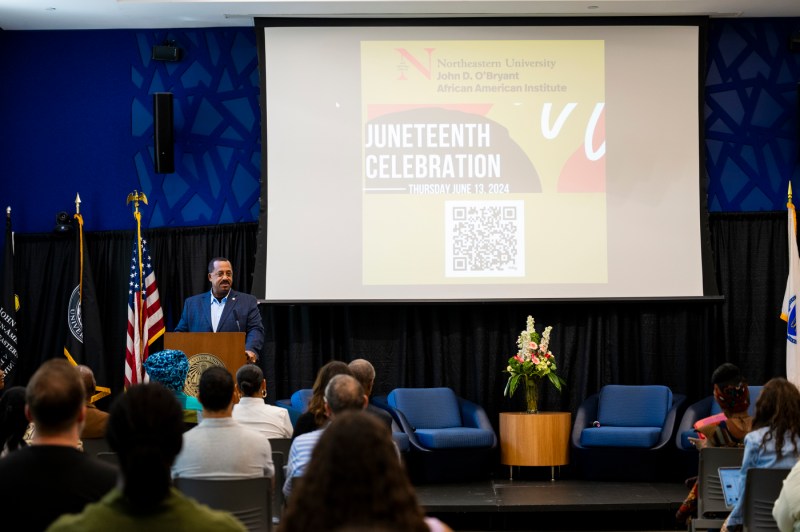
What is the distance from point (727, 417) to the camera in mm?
5016

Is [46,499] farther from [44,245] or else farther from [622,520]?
[44,245]

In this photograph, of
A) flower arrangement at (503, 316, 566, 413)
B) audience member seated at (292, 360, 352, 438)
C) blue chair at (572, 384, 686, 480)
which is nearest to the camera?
audience member seated at (292, 360, 352, 438)

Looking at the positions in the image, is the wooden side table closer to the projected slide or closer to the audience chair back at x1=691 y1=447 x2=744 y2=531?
the projected slide

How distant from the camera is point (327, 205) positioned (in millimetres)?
Result: 9070

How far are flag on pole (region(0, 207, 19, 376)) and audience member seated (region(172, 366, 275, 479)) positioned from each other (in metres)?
5.73

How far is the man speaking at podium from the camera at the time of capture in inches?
327

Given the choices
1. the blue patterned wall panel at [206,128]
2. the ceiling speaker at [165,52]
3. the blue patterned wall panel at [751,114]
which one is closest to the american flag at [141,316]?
the blue patterned wall panel at [206,128]

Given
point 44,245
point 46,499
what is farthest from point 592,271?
point 46,499

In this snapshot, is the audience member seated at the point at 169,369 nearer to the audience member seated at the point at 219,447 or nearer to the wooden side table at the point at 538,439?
the audience member seated at the point at 219,447

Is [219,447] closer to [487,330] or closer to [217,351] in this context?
[217,351]

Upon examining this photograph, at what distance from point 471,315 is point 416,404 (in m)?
1.02

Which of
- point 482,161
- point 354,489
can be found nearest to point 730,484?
point 354,489

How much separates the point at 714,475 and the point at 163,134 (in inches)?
230

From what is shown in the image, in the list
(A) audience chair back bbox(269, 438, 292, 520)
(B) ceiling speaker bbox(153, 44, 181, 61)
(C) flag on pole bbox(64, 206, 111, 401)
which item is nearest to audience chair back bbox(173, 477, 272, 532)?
(A) audience chair back bbox(269, 438, 292, 520)
